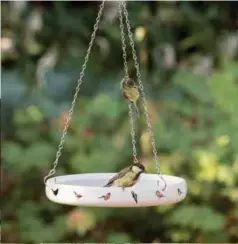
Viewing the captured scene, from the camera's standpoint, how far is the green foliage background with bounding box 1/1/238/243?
2.91m

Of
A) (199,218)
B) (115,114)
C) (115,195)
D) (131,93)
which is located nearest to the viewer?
(115,195)

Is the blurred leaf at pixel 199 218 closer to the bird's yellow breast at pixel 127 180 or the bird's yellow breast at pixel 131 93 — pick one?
the bird's yellow breast at pixel 131 93

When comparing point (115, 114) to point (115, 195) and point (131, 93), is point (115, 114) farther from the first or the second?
point (115, 195)

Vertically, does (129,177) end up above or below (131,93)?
below

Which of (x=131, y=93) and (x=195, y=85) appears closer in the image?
(x=131, y=93)

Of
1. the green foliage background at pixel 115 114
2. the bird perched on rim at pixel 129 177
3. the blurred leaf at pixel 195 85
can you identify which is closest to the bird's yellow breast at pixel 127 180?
the bird perched on rim at pixel 129 177

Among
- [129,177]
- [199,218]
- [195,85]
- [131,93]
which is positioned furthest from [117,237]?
[129,177]

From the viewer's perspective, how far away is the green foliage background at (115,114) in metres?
2.91

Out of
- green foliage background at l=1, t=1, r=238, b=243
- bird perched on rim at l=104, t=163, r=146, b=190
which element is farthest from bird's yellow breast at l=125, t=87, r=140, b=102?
green foliage background at l=1, t=1, r=238, b=243

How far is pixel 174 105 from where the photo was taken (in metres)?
3.15

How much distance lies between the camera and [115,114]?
3008 millimetres

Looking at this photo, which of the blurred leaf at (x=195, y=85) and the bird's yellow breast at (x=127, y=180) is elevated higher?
the blurred leaf at (x=195, y=85)

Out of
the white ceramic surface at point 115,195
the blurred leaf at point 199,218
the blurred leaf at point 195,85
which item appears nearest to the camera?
the white ceramic surface at point 115,195

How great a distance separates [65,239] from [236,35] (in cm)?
128
